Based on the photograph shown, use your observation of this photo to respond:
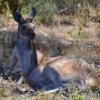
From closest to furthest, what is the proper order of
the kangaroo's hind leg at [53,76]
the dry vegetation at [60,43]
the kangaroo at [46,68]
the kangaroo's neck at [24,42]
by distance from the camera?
the dry vegetation at [60,43], the kangaroo's hind leg at [53,76], the kangaroo at [46,68], the kangaroo's neck at [24,42]

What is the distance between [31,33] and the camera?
24.2 ft

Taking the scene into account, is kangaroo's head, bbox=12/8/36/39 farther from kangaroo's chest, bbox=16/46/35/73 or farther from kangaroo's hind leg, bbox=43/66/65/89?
kangaroo's hind leg, bbox=43/66/65/89

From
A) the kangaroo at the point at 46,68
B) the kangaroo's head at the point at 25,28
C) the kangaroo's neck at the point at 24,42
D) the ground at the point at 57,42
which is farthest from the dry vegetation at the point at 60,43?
the kangaroo's head at the point at 25,28

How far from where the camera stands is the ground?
303 inches

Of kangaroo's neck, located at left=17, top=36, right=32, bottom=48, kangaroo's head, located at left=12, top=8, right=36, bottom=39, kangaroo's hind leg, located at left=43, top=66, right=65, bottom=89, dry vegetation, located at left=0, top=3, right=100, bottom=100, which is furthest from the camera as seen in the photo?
kangaroo's neck, located at left=17, top=36, right=32, bottom=48

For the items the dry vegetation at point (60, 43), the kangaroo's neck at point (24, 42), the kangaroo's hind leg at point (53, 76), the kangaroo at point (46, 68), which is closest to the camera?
the dry vegetation at point (60, 43)

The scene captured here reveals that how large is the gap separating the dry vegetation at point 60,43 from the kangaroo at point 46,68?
9.8 inches

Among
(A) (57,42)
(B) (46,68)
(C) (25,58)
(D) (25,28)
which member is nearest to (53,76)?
(B) (46,68)

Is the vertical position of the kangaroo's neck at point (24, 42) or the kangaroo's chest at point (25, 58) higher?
the kangaroo's neck at point (24, 42)

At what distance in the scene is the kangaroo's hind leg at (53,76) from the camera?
261 inches

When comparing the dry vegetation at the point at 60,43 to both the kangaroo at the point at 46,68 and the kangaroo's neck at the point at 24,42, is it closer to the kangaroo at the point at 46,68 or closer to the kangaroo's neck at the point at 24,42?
the kangaroo at the point at 46,68

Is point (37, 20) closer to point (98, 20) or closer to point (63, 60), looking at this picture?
point (98, 20)

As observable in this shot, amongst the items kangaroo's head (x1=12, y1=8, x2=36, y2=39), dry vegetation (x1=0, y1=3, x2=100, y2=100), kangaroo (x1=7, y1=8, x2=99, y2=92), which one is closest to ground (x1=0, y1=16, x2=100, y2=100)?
dry vegetation (x1=0, y1=3, x2=100, y2=100)


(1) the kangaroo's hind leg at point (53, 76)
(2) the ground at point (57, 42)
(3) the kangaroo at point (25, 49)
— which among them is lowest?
(2) the ground at point (57, 42)
